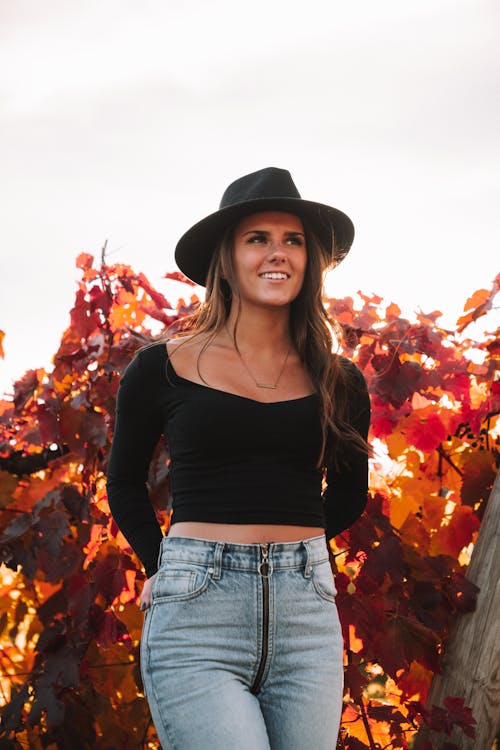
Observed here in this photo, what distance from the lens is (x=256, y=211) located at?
2.61 m

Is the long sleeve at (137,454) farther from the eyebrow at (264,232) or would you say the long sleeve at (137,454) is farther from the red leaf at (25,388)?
the red leaf at (25,388)

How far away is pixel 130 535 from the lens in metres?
2.55

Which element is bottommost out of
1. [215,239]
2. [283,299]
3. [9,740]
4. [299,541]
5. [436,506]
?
[9,740]

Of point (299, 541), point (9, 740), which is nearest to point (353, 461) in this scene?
point (299, 541)

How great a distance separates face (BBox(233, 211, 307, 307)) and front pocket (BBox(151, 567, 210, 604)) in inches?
31.5

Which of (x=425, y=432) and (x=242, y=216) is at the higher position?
(x=242, y=216)

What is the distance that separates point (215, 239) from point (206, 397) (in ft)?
2.05

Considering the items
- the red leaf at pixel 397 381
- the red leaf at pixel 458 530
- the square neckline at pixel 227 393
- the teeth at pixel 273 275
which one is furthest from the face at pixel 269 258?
the red leaf at pixel 458 530

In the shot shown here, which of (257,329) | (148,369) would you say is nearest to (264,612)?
(148,369)

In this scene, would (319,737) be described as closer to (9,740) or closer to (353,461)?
(353,461)

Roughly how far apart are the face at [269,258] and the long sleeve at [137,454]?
0.35m

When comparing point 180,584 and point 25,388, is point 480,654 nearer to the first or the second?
point 180,584

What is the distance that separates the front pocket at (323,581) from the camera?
7.37 ft

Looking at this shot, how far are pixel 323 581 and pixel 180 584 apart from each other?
0.38m
